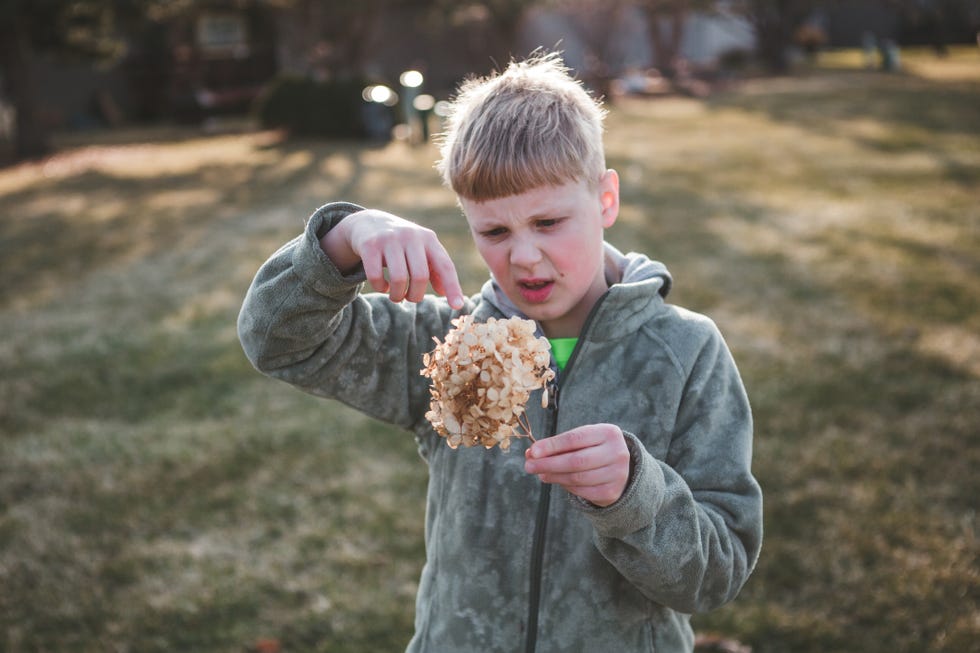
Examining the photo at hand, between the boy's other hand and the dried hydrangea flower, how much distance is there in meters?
0.17

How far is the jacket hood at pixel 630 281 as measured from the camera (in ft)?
6.90

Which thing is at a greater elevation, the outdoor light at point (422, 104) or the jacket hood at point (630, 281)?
the jacket hood at point (630, 281)

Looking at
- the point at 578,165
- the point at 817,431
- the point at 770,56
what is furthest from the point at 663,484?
the point at 770,56

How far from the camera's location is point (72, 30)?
18.1 m

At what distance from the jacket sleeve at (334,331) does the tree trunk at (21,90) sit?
18.1m

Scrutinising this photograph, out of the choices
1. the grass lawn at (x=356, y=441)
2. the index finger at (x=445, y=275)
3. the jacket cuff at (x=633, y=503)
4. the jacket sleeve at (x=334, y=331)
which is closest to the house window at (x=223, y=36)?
the grass lawn at (x=356, y=441)

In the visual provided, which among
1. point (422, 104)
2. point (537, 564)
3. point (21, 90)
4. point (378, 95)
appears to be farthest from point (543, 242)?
point (21, 90)

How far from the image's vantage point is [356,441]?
17.3 feet

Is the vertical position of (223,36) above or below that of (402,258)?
above

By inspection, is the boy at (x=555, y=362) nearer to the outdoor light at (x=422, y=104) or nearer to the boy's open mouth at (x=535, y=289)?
the boy's open mouth at (x=535, y=289)

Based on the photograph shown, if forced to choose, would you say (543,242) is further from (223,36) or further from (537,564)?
(223,36)

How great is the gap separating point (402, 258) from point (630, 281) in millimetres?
652

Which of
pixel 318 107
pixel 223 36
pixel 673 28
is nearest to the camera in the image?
pixel 318 107

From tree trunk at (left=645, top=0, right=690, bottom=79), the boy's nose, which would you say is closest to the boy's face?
the boy's nose
